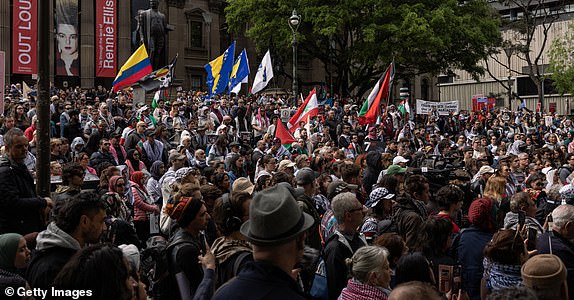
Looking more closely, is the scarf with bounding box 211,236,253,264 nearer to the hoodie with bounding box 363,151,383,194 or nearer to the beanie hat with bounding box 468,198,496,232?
the beanie hat with bounding box 468,198,496,232

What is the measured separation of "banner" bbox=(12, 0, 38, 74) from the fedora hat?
32.7 meters

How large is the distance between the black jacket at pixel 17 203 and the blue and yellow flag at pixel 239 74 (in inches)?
649

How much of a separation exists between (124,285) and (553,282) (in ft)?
8.18

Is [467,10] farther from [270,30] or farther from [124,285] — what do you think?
[124,285]

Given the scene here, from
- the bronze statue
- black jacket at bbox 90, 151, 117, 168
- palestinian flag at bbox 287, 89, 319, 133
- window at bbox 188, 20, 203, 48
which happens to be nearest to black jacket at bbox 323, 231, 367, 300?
black jacket at bbox 90, 151, 117, 168

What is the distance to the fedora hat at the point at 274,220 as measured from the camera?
9.69ft

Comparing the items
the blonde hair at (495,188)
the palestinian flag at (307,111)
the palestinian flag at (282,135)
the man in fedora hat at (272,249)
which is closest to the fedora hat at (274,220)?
the man in fedora hat at (272,249)

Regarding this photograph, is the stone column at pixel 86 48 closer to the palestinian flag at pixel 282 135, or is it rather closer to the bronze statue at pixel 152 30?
the bronze statue at pixel 152 30

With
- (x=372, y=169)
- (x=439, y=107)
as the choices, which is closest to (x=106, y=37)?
(x=439, y=107)

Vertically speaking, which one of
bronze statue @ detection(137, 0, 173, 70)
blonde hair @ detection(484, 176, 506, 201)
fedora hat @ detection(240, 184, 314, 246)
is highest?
bronze statue @ detection(137, 0, 173, 70)

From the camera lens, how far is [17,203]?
5.68 metres

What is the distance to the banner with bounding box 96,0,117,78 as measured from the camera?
37906 mm

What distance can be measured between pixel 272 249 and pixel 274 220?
138mm

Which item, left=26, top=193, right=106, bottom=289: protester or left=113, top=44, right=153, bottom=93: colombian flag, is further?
left=113, top=44, right=153, bottom=93: colombian flag
